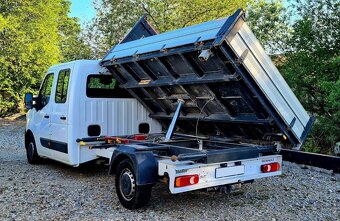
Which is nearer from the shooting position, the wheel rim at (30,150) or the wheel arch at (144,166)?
the wheel arch at (144,166)

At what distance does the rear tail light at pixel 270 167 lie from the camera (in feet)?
17.2

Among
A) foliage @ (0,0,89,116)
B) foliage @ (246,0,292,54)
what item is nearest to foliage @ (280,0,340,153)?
foliage @ (246,0,292,54)

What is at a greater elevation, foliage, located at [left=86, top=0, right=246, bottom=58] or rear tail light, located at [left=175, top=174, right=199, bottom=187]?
foliage, located at [left=86, top=0, right=246, bottom=58]

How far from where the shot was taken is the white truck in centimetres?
473

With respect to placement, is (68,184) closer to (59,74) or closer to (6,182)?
(6,182)

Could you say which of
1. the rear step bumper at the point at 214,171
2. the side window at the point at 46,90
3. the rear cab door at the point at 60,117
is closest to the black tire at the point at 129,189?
the rear step bumper at the point at 214,171

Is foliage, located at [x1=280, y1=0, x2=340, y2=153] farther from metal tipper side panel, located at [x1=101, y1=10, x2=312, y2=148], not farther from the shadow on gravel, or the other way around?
the shadow on gravel

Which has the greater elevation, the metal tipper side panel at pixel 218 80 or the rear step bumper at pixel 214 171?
the metal tipper side panel at pixel 218 80

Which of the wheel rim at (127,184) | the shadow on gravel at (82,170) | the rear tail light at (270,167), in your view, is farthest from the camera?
the shadow on gravel at (82,170)

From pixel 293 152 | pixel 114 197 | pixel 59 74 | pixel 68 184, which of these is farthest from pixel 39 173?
pixel 293 152

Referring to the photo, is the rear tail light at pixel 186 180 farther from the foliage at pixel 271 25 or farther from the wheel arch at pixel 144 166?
the foliage at pixel 271 25

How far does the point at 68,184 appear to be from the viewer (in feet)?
21.9

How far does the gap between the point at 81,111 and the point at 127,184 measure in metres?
2.17

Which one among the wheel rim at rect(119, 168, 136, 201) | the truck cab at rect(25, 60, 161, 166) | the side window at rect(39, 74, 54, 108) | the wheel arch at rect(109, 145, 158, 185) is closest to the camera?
the wheel arch at rect(109, 145, 158, 185)
